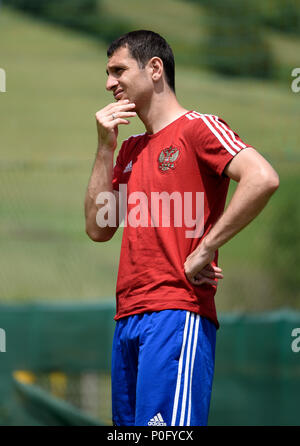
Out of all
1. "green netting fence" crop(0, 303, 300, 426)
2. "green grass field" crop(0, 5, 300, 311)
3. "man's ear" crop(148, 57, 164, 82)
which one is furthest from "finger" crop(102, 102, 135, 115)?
"green grass field" crop(0, 5, 300, 311)

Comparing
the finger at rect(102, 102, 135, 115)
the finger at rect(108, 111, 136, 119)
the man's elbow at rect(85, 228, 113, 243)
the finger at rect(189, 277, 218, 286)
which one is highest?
the finger at rect(102, 102, 135, 115)

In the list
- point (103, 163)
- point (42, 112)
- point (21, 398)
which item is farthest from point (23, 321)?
point (42, 112)

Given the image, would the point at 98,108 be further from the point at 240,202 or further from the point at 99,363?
the point at 240,202

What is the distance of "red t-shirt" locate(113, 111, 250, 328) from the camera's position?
8.70 feet

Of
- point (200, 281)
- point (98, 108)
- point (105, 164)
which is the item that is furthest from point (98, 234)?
point (98, 108)

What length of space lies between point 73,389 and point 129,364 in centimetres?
322

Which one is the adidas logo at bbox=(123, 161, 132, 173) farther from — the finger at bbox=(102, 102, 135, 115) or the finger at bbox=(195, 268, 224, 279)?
the finger at bbox=(195, 268, 224, 279)

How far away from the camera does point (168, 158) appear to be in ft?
8.95

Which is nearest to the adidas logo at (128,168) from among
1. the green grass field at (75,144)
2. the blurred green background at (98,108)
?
the green grass field at (75,144)

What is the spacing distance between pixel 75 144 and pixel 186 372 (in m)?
18.8

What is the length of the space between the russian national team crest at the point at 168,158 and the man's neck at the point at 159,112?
0.53 feet

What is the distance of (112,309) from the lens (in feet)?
19.5

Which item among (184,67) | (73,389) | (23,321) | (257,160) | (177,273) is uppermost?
(184,67)

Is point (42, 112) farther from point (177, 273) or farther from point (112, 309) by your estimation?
point (177, 273)
